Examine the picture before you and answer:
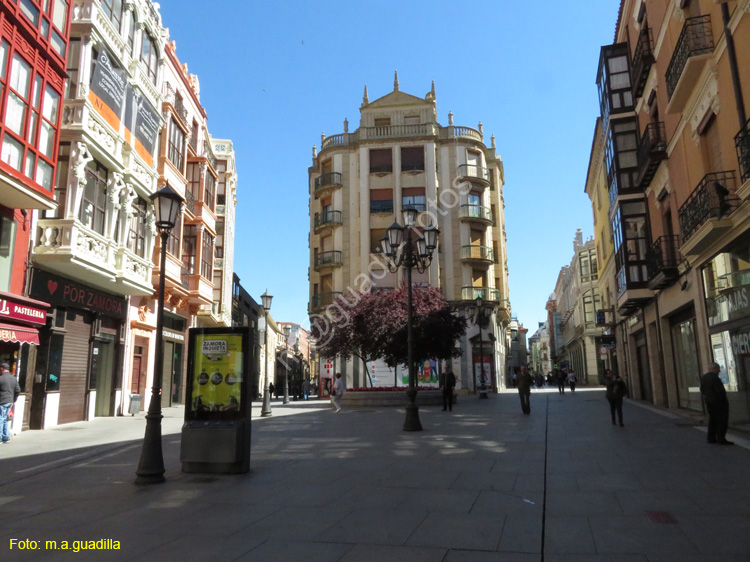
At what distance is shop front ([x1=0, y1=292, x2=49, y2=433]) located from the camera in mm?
13078

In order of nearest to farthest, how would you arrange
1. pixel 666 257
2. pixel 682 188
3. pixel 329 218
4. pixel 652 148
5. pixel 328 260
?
pixel 682 188 < pixel 666 257 < pixel 652 148 < pixel 328 260 < pixel 329 218

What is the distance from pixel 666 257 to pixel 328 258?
89.4ft

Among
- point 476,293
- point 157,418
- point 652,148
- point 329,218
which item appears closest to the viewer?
point 157,418

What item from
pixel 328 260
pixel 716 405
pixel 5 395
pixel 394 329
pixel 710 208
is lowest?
pixel 716 405

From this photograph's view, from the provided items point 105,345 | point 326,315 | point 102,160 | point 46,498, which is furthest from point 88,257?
point 326,315

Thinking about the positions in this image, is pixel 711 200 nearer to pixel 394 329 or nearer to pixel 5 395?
pixel 5 395

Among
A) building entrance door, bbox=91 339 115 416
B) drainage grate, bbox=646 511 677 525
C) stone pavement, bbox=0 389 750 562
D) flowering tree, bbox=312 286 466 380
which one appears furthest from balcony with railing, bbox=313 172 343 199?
drainage grate, bbox=646 511 677 525

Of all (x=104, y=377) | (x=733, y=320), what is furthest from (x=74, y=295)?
(x=733, y=320)

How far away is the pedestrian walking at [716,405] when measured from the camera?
1027 cm

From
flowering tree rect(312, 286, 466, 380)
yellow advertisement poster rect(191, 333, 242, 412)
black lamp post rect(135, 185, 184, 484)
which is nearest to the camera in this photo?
black lamp post rect(135, 185, 184, 484)

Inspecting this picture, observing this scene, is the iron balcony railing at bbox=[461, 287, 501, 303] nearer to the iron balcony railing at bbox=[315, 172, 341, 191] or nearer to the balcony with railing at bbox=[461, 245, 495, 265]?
the balcony with railing at bbox=[461, 245, 495, 265]

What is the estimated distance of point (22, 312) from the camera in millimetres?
13688

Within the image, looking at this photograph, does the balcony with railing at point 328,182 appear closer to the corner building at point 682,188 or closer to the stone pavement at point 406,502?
the corner building at point 682,188

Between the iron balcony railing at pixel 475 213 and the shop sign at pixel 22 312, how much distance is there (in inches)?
1198
